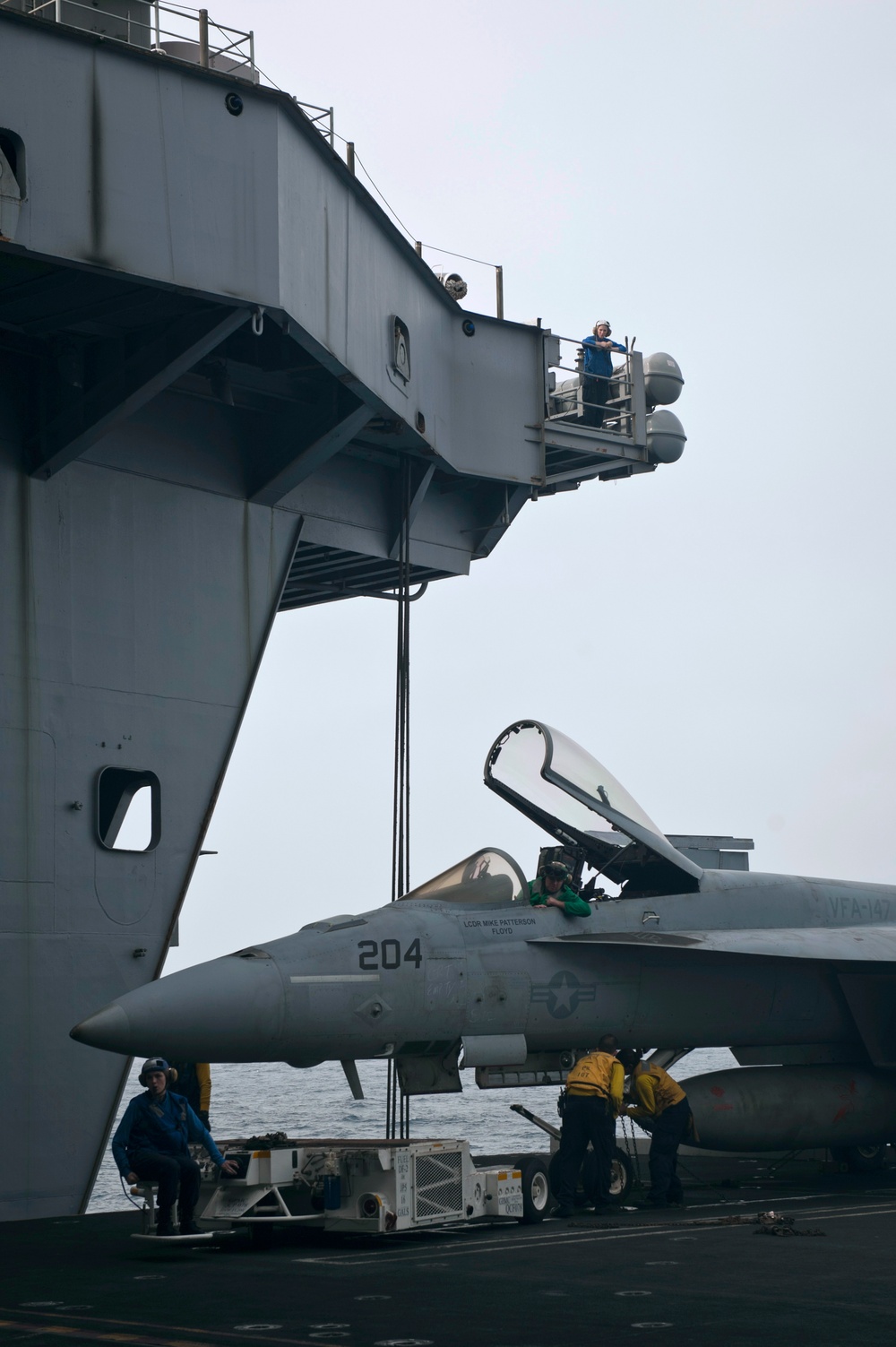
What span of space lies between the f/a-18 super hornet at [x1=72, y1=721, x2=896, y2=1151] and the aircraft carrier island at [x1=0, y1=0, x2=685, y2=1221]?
3553 millimetres

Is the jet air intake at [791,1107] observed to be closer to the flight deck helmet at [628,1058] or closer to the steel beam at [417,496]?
the flight deck helmet at [628,1058]

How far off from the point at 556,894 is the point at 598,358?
31.5 feet

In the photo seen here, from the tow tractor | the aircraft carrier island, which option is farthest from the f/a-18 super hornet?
the aircraft carrier island

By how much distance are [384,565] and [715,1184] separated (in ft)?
29.4

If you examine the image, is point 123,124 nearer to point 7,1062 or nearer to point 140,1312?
point 7,1062

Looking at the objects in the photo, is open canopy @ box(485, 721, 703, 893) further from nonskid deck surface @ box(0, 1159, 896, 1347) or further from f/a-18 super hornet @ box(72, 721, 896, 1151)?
nonskid deck surface @ box(0, 1159, 896, 1347)

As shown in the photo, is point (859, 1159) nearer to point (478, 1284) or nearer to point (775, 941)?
point (775, 941)

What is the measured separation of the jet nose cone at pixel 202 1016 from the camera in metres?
10.3

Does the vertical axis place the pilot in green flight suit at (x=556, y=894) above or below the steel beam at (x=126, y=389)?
below

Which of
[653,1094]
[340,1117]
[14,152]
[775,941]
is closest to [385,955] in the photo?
[653,1094]

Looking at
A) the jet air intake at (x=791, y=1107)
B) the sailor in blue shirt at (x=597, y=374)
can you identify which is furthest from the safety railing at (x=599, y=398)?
the jet air intake at (x=791, y=1107)

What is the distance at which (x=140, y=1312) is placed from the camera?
298 inches

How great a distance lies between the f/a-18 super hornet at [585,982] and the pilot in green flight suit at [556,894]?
0.29ft

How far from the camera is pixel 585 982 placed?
13102mm
